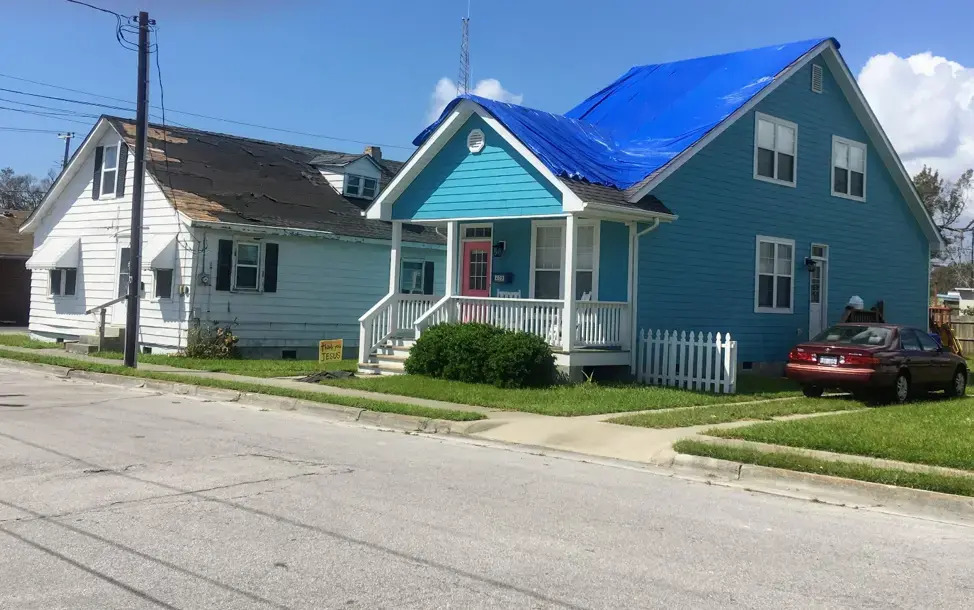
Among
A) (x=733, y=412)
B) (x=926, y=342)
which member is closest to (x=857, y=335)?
(x=926, y=342)

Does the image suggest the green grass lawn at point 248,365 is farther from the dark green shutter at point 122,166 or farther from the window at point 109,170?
the window at point 109,170

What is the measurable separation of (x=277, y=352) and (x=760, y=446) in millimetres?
16125

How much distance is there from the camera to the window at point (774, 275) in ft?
A: 70.2

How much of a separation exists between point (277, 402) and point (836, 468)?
29.1 feet

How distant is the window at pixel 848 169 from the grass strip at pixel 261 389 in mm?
13920

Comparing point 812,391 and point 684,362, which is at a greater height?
point 684,362

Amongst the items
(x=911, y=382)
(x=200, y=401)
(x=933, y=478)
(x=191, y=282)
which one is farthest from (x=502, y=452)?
(x=191, y=282)

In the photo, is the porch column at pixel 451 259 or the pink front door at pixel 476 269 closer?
the porch column at pixel 451 259

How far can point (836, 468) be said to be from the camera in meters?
9.74

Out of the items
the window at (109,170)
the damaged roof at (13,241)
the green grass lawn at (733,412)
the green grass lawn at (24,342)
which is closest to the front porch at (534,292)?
the green grass lawn at (733,412)

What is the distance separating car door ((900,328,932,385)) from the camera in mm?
16391

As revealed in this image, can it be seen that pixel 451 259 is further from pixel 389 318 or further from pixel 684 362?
pixel 684 362

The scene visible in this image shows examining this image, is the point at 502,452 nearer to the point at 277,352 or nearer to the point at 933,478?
the point at 933,478

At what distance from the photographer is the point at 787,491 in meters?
9.58
